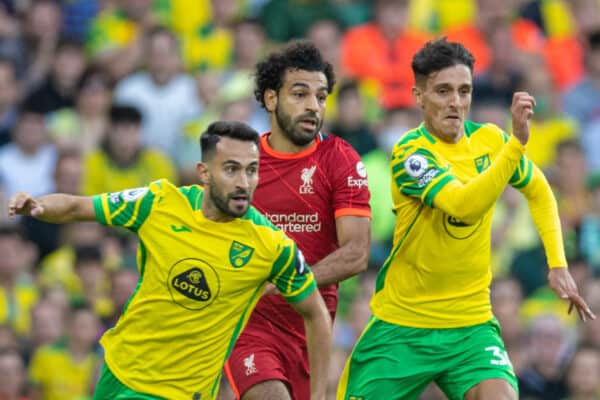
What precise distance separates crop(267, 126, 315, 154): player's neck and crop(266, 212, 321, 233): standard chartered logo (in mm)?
398

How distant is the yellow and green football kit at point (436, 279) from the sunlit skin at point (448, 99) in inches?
3.4

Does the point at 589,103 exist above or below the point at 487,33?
below

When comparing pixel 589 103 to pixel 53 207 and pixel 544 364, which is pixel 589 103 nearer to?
pixel 544 364

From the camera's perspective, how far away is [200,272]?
7.52 meters

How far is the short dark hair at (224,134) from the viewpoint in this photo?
7559 millimetres

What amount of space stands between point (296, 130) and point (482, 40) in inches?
286

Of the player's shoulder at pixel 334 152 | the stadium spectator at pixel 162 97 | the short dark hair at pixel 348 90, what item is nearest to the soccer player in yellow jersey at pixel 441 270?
the player's shoulder at pixel 334 152

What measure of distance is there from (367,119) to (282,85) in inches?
227

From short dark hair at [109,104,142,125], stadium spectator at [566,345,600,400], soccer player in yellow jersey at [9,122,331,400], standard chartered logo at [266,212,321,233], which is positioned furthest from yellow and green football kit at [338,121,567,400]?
short dark hair at [109,104,142,125]

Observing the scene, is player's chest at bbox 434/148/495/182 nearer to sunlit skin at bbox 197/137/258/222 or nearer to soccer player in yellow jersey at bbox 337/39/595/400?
soccer player in yellow jersey at bbox 337/39/595/400

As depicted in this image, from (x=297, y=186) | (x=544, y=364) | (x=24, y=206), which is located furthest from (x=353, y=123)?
(x=24, y=206)

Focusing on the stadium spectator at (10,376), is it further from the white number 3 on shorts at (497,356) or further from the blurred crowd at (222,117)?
the white number 3 on shorts at (497,356)

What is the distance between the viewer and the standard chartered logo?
850 cm

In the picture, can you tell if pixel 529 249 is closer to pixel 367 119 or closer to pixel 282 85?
pixel 367 119
